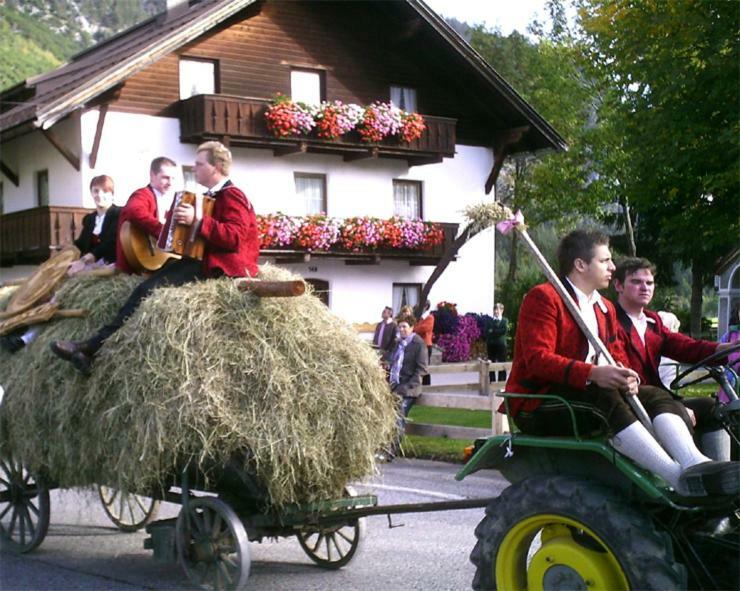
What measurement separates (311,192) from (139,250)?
23.8 meters

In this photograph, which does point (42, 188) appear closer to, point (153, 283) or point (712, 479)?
point (153, 283)

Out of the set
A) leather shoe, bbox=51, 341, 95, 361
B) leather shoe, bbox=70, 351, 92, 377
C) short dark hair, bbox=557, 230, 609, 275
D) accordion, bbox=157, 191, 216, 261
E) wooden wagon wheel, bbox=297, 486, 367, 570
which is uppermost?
accordion, bbox=157, 191, 216, 261

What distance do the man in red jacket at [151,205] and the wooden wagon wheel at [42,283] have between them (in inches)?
28.1

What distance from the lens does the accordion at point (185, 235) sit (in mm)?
6863

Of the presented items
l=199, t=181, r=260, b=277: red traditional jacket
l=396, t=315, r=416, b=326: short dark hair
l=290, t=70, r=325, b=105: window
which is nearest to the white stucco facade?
l=290, t=70, r=325, b=105: window

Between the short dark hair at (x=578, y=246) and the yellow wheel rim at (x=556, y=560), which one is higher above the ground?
the short dark hair at (x=578, y=246)

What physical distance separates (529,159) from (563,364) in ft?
142

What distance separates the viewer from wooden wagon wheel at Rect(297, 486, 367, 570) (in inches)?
285

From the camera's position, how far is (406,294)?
3344 cm

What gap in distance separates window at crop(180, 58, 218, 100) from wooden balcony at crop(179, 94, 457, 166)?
0.94m

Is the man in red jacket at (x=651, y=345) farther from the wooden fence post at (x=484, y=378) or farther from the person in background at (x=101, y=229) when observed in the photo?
the wooden fence post at (x=484, y=378)

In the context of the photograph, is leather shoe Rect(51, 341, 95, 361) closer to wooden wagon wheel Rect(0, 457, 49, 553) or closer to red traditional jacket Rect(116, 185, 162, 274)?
red traditional jacket Rect(116, 185, 162, 274)

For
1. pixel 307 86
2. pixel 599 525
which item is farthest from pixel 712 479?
pixel 307 86

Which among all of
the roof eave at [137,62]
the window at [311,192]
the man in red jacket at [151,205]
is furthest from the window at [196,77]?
the man in red jacket at [151,205]
